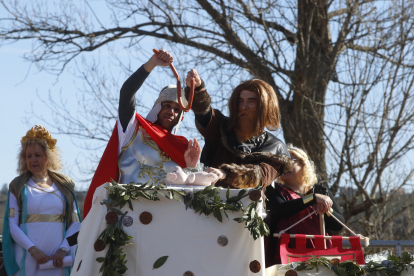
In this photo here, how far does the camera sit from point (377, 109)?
22.6ft

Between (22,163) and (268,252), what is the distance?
1928 millimetres

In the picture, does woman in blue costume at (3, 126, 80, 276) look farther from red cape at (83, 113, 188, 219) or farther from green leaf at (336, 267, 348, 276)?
green leaf at (336, 267, 348, 276)

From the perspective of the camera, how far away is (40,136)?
12.6 feet

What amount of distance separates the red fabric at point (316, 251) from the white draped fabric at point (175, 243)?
0.40 metres

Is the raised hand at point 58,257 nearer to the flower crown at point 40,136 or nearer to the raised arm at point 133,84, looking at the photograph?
the flower crown at point 40,136

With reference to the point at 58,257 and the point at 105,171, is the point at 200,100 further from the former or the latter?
the point at 58,257

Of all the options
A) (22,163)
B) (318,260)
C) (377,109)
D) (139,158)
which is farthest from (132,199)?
(377,109)

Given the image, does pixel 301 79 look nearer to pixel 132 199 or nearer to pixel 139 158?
pixel 139 158

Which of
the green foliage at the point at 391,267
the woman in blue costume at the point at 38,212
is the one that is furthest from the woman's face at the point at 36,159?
the green foliage at the point at 391,267

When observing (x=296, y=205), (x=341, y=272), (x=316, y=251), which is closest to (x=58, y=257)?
(x=296, y=205)

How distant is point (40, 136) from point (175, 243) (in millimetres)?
1942

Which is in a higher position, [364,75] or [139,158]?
[364,75]

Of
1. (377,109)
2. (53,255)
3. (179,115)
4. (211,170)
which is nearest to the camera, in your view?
(211,170)

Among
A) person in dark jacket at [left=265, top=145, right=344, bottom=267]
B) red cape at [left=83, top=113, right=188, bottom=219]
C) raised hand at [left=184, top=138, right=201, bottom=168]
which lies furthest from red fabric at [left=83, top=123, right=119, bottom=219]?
person in dark jacket at [left=265, top=145, right=344, bottom=267]
